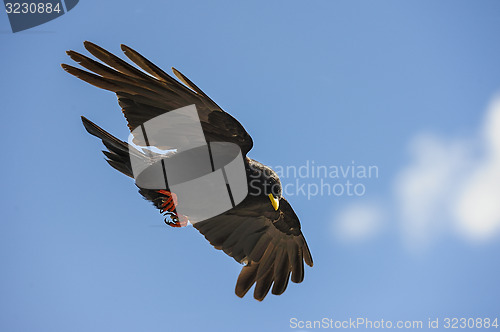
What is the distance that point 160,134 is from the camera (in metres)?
5.83

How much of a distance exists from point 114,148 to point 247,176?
6.07ft

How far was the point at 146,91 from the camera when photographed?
541 centimetres

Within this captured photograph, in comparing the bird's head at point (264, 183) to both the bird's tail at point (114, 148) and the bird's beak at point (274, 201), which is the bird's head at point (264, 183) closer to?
the bird's beak at point (274, 201)

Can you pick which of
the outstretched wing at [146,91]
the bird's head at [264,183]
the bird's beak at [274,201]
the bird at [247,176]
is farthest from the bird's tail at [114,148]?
the bird's beak at [274,201]

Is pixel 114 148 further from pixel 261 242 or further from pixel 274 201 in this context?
pixel 261 242

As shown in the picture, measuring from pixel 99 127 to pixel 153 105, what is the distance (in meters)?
0.86

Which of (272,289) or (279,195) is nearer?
(279,195)

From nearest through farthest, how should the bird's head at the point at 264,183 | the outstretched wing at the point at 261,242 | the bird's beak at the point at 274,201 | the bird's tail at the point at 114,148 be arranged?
the bird's tail at the point at 114,148 < the bird's head at the point at 264,183 < the bird's beak at the point at 274,201 < the outstretched wing at the point at 261,242

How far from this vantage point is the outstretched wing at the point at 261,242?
287 inches

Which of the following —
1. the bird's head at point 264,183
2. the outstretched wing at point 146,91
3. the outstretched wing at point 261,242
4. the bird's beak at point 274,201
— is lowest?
the outstretched wing at point 261,242

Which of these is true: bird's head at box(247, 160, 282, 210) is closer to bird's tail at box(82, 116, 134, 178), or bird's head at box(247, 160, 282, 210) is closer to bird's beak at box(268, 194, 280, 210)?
bird's beak at box(268, 194, 280, 210)

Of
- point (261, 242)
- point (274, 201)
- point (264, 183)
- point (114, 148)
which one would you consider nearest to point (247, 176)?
point (264, 183)

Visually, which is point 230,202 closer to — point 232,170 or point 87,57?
point 232,170

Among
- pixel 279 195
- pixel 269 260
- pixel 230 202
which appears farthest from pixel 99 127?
pixel 269 260
